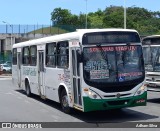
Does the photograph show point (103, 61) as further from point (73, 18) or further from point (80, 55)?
point (73, 18)

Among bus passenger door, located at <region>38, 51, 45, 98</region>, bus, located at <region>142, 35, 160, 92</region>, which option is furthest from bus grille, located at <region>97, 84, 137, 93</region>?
bus passenger door, located at <region>38, 51, 45, 98</region>

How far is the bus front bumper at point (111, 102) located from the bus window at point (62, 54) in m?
2.07

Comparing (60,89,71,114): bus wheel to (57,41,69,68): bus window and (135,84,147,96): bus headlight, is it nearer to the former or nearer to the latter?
(57,41,69,68): bus window

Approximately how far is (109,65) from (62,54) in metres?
2.43

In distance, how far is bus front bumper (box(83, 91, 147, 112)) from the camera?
11.6 meters

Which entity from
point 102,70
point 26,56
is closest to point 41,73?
point 26,56

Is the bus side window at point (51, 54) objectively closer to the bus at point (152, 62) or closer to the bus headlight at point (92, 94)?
the bus headlight at point (92, 94)

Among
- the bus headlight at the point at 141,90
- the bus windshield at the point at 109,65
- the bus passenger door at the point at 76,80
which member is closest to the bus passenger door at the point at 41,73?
the bus passenger door at the point at 76,80

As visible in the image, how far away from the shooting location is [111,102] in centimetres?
1184

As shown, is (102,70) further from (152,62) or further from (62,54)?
(152,62)

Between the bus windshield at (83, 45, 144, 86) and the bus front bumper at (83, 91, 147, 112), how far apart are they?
508 millimetres

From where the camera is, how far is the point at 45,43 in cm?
1598

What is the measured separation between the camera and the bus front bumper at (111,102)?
456 inches

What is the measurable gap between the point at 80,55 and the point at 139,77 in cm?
198
